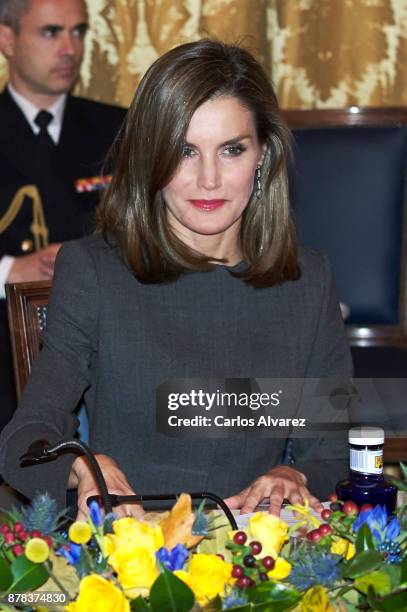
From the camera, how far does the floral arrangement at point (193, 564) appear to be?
854 mm

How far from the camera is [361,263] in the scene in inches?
112

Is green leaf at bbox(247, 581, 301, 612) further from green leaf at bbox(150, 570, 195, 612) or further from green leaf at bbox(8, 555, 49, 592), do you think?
green leaf at bbox(8, 555, 49, 592)

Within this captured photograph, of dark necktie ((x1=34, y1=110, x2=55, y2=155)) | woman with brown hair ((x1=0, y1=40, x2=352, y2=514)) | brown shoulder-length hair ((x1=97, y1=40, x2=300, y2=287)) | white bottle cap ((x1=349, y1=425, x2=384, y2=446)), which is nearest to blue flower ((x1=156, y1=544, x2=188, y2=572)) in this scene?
white bottle cap ((x1=349, y1=425, x2=384, y2=446))

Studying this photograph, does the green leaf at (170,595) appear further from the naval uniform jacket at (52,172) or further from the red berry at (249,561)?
the naval uniform jacket at (52,172)

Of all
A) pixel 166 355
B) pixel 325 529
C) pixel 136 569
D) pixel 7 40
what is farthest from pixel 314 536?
pixel 7 40

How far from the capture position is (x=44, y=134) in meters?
3.00

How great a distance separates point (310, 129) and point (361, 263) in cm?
39

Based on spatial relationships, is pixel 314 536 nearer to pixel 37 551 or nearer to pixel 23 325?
pixel 37 551

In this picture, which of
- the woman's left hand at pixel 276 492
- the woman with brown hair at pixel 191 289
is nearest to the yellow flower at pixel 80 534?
the woman's left hand at pixel 276 492

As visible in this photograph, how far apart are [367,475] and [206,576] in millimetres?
417

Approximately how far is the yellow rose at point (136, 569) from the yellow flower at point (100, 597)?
21 mm

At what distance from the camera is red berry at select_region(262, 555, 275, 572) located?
93cm

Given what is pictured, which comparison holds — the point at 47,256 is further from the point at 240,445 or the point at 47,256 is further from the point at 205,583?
the point at 205,583

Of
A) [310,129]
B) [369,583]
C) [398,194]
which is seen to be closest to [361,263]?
[398,194]
